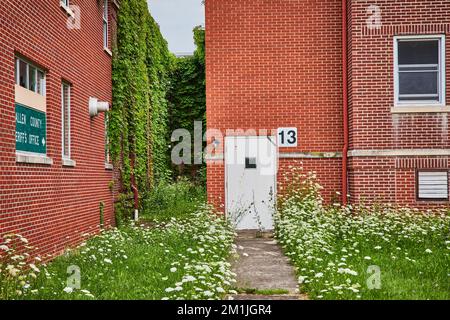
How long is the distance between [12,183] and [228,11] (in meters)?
7.57

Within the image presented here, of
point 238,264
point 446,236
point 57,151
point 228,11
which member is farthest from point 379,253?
point 228,11

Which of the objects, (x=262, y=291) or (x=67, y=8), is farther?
(x=67, y=8)

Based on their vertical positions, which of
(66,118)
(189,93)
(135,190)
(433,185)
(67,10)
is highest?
(67,10)

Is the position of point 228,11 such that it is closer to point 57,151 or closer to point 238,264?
point 57,151

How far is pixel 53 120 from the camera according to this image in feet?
36.7

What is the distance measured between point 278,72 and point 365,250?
5608 mm

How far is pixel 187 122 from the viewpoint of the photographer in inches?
1065

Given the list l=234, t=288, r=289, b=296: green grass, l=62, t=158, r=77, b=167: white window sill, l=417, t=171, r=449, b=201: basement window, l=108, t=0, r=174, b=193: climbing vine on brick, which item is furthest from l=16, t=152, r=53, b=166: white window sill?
l=417, t=171, r=449, b=201: basement window

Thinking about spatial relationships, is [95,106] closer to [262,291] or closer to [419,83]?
[419,83]

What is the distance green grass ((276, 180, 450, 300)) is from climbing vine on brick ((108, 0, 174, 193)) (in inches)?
213

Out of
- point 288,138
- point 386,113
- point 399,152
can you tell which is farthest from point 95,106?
point 399,152

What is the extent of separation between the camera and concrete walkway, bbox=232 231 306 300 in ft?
25.0

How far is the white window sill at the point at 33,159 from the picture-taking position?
916 cm

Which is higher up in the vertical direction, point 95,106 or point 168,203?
point 95,106
